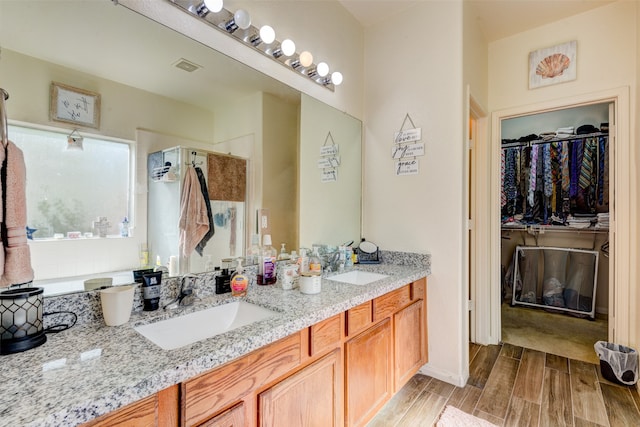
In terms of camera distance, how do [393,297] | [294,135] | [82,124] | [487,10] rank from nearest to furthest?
[82,124]
[393,297]
[294,135]
[487,10]

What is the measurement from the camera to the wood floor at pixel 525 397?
1768 millimetres

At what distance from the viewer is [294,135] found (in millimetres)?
1985

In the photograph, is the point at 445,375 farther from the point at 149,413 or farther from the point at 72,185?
the point at 72,185

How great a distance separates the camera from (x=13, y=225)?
846 millimetres

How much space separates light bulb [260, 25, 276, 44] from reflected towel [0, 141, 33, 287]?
1225 mm

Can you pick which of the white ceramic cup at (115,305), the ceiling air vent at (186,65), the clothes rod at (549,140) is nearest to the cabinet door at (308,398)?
the white ceramic cup at (115,305)

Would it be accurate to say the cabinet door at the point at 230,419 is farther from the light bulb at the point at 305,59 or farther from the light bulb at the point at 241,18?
the light bulb at the point at 305,59

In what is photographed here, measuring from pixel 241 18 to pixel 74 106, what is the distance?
85 cm

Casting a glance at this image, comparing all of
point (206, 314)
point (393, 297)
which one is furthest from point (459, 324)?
point (206, 314)

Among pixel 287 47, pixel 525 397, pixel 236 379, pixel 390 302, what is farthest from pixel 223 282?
pixel 525 397

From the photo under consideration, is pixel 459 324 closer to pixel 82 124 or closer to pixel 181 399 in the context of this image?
pixel 181 399

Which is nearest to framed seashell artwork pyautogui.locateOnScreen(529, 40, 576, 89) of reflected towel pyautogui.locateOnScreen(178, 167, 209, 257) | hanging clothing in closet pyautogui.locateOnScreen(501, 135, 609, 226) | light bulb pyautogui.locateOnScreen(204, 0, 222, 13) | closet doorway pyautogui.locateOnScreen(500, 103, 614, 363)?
closet doorway pyautogui.locateOnScreen(500, 103, 614, 363)

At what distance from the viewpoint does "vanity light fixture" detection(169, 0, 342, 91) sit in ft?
4.55

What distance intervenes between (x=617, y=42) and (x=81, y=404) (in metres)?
3.63
